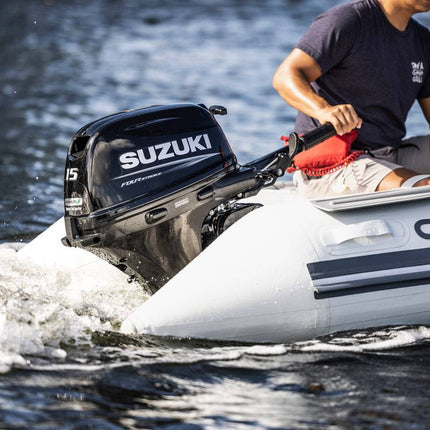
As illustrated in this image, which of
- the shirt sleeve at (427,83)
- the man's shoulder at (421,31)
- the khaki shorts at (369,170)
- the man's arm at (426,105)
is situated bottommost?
the khaki shorts at (369,170)

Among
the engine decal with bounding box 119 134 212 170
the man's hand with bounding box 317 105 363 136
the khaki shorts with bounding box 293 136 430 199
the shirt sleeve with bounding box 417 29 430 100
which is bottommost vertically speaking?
the khaki shorts with bounding box 293 136 430 199

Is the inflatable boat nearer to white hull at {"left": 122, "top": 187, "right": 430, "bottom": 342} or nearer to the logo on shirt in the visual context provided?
white hull at {"left": 122, "top": 187, "right": 430, "bottom": 342}

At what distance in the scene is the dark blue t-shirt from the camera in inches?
156

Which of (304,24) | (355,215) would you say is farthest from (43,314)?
(304,24)

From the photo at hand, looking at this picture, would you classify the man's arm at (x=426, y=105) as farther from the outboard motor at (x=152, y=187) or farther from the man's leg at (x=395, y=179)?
the outboard motor at (x=152, y=187)

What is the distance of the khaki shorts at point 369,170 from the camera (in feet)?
13.3

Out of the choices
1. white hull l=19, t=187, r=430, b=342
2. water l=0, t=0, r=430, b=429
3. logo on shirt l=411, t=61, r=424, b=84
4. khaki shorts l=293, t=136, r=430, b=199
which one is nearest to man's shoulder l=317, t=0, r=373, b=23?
logo on shirt l=411, t=61, r=424, b=84

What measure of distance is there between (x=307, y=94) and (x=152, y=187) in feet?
2.57

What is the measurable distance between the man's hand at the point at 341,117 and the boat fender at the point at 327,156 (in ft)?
0.64

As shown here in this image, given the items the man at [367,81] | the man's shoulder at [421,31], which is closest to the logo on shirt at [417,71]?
the man at [367,81]

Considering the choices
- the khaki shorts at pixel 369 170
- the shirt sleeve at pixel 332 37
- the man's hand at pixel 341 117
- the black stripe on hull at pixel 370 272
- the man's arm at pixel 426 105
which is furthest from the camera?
the man's arm at pixel 426 105

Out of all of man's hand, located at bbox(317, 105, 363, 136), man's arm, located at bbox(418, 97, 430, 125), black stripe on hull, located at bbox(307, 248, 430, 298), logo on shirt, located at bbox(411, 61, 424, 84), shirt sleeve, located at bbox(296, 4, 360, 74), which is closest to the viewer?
black stripe on hull, located at bbox(307, 248, 430, 298)

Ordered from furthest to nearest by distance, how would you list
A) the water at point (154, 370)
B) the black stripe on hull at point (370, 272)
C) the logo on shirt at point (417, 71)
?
the logo on shirt at point (417, 71) < the black stripe on hull at point (370, 272) < the water at point (154, 370)

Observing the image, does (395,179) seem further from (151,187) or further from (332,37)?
(151,187)
